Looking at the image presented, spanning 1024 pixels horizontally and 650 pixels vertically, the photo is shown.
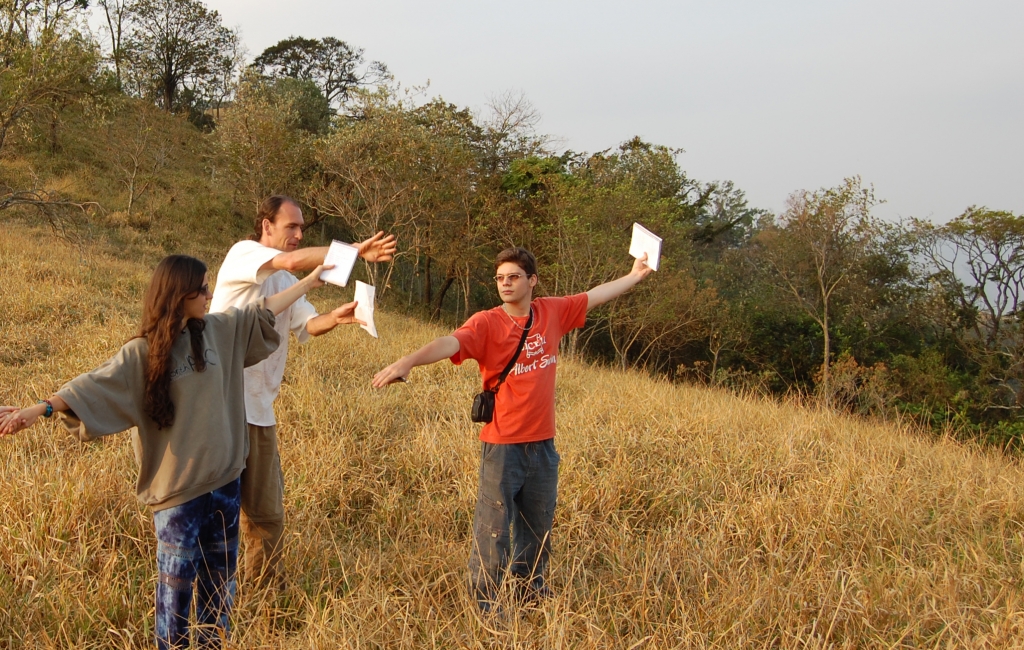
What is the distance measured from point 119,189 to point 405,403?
20369 millimetres

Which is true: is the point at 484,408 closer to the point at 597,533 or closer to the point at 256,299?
the point at 256,299

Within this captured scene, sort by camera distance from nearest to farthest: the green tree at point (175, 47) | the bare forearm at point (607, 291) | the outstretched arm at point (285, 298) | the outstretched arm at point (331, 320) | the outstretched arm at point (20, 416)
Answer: the outstretched arm at point (20, 416)
the outstretched arm at point (285, 298)
the outstretched arm at point (331, 320)
the bare forearm at point (607, 291)
the green tree at point (175, 47)

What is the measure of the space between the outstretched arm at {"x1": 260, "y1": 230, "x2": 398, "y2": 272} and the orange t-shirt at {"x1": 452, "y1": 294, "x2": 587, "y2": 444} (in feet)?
1.51

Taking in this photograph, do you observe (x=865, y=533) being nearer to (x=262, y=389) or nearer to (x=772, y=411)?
(x=772, y=411)

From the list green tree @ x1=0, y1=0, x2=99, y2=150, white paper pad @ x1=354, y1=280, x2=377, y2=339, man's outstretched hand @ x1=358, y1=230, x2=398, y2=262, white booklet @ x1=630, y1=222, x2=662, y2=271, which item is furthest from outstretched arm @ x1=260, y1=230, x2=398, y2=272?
green tree @ x1=0, y1=0, x2=99, y2=150

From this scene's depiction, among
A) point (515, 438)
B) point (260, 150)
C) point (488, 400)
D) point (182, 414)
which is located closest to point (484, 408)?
point (488, 400)

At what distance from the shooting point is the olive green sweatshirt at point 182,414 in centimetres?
226

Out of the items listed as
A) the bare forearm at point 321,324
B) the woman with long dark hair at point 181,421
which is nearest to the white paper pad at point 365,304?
the woman with long dark hair at point 181,421

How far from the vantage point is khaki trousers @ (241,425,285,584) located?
296 cm

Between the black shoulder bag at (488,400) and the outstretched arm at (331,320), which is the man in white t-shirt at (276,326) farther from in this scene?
the black shoulder bag at (488,400)

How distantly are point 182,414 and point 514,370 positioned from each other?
1319 millimetres

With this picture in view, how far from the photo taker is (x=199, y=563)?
2619mm

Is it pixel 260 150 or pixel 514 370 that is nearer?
pixel 514 370

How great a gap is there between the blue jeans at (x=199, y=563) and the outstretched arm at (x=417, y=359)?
73 cm
